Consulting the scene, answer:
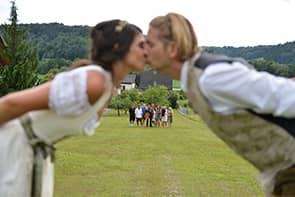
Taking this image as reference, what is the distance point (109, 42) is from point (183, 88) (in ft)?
1.33

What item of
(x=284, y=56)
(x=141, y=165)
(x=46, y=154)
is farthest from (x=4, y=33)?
(x=284, y=56)

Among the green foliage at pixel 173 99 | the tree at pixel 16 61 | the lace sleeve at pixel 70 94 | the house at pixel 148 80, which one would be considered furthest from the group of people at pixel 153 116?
the house at pixel 148 80

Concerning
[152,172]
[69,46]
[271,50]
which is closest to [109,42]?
[152,172]

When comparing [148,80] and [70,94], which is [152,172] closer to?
[70,94]

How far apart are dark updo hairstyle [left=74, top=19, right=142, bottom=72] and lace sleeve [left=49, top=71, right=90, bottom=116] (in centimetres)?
21

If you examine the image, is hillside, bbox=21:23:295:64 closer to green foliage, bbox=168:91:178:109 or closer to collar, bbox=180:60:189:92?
green foliage, bbox=168:91:178:109

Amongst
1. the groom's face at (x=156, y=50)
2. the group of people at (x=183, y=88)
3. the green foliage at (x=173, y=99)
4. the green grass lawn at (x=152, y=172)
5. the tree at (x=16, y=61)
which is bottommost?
the green foliage at (x=173, y=99)

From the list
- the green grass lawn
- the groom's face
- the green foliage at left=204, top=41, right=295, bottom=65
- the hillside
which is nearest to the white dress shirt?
the groom's face

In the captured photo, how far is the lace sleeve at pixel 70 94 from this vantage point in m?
2.46

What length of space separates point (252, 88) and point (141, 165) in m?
13.9

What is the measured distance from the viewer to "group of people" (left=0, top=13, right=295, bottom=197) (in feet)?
7.96

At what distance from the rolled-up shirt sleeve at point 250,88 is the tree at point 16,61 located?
82.7 ft

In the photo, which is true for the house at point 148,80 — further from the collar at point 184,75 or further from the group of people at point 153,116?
the collar at point 184,75

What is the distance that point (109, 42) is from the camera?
268 centimetres
